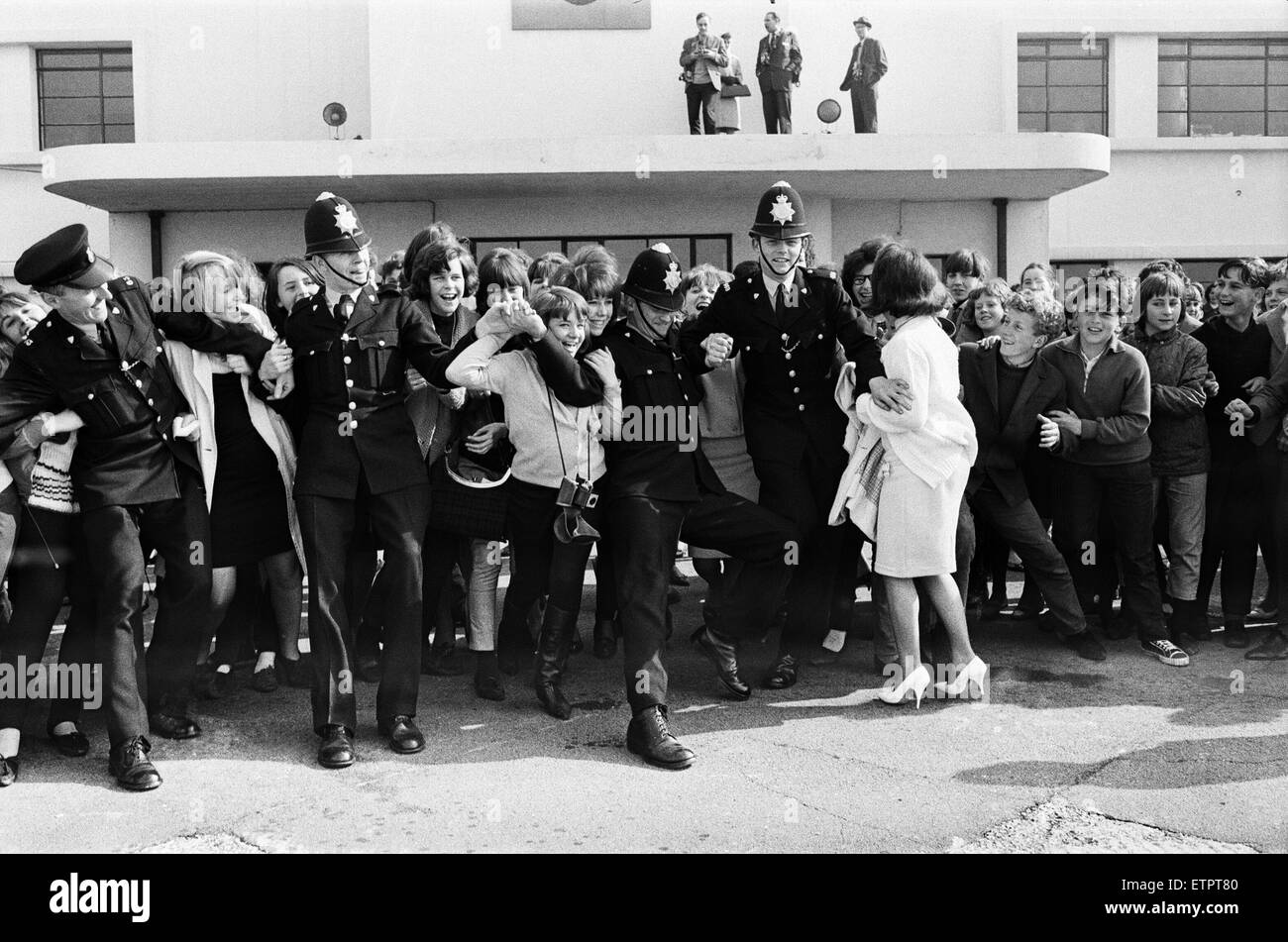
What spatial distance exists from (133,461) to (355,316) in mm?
1027

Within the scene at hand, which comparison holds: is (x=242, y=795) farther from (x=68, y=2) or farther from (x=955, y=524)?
(x=68, y=2)

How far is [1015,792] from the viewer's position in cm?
470

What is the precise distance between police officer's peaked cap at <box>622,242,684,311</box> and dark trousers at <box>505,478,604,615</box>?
3.09 feet

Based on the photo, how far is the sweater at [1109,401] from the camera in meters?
6.49

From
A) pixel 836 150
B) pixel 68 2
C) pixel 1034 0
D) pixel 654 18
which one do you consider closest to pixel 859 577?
pixel 836 150

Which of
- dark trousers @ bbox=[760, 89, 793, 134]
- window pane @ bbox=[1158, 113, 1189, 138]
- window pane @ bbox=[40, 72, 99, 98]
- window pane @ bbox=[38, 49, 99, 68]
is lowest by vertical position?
dark trousers @ bbox=[760, 89, 793, 134]

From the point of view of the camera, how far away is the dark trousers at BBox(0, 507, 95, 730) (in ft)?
16.6

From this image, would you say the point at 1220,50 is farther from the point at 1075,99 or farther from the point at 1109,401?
the point at 1109,401

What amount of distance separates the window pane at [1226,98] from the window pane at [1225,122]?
0.09 meters

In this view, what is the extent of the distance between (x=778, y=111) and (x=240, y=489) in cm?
1272

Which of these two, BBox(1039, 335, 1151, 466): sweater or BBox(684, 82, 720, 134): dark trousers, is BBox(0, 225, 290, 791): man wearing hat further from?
BBox(684, 82, 720, 134): dark trousers

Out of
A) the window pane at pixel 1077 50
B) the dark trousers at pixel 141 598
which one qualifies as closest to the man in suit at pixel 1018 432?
the dark trousers at pixel 141 598

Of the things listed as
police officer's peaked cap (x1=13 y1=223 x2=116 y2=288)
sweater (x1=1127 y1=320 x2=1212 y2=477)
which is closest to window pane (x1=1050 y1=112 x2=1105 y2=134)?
sweater (x1=1127 y1=320 x2=1212 y2=477)

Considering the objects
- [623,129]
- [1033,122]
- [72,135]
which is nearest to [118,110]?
[72,135]
